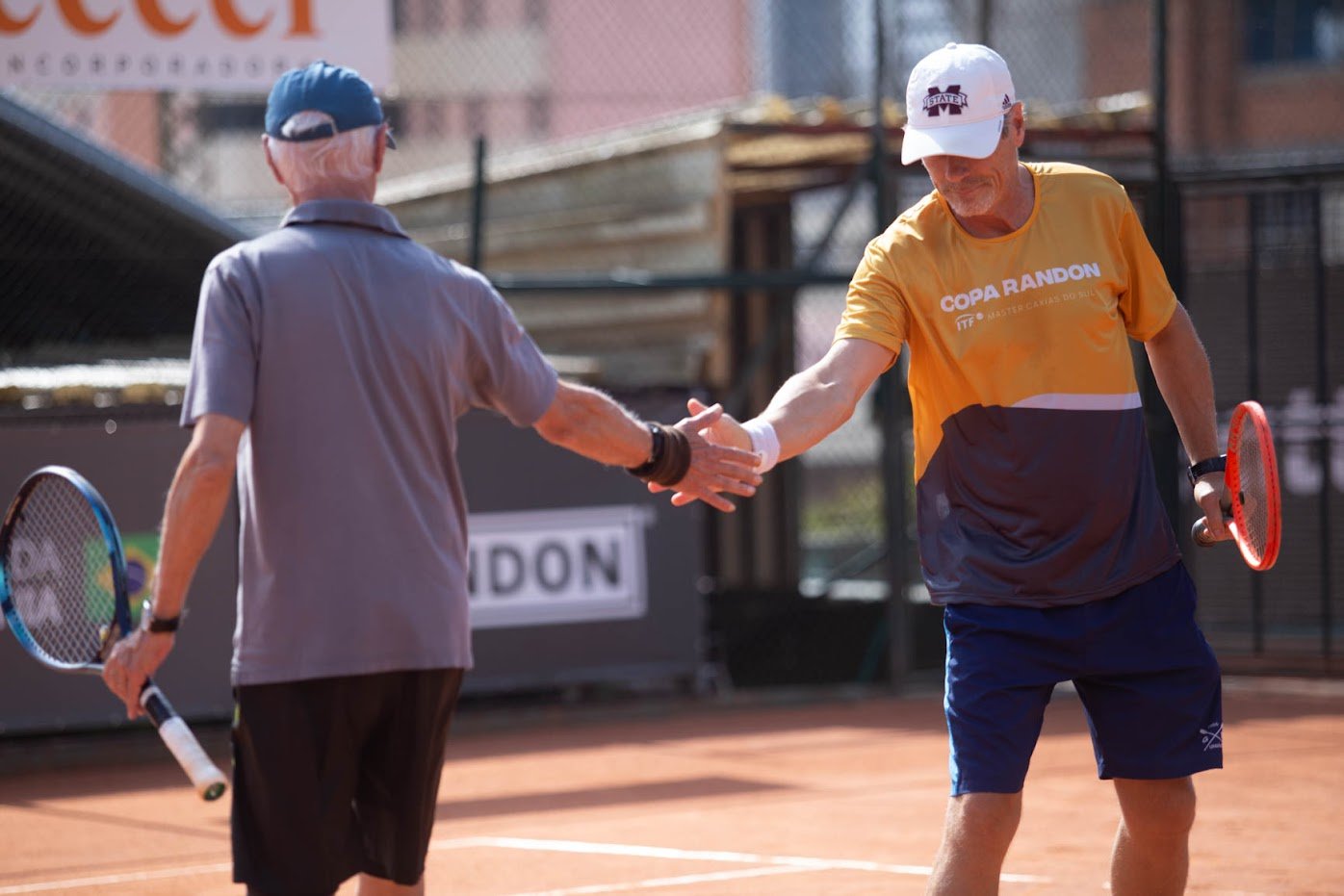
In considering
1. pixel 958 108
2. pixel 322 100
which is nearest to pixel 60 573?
pixel 322 100

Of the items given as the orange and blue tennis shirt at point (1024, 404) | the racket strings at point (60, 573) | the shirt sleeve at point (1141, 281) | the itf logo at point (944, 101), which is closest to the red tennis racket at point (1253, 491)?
the orange and blue tennis shirt at point (1024, 404)

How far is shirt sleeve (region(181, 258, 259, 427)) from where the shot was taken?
3.41m

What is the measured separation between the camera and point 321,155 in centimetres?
362

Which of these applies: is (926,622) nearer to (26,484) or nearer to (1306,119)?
(26,484)

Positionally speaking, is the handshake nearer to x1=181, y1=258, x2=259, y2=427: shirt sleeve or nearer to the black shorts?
the black shorts

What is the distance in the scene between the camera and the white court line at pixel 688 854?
6.02m

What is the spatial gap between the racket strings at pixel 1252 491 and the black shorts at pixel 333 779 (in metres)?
2.00

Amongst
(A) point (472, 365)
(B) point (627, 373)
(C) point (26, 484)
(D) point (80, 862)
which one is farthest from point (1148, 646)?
(B) point (627, 373)

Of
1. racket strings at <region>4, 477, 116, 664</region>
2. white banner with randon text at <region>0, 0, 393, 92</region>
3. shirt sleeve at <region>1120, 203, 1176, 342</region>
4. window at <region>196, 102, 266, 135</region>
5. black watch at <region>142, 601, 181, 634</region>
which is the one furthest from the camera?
window at <region>196, 102, 266, 135</region>

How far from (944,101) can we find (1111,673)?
4.43 ft

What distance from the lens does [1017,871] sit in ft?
19.5

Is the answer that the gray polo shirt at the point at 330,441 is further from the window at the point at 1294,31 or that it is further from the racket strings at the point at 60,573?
the window at the point at 1294,31

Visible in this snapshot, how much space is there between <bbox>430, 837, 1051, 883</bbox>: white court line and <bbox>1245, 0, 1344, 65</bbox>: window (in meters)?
22.7

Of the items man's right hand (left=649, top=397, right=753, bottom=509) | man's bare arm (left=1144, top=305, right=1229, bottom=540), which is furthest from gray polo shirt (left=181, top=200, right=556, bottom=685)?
man's bare arm (left=1144, top=305, right=1229, bottom=540)
